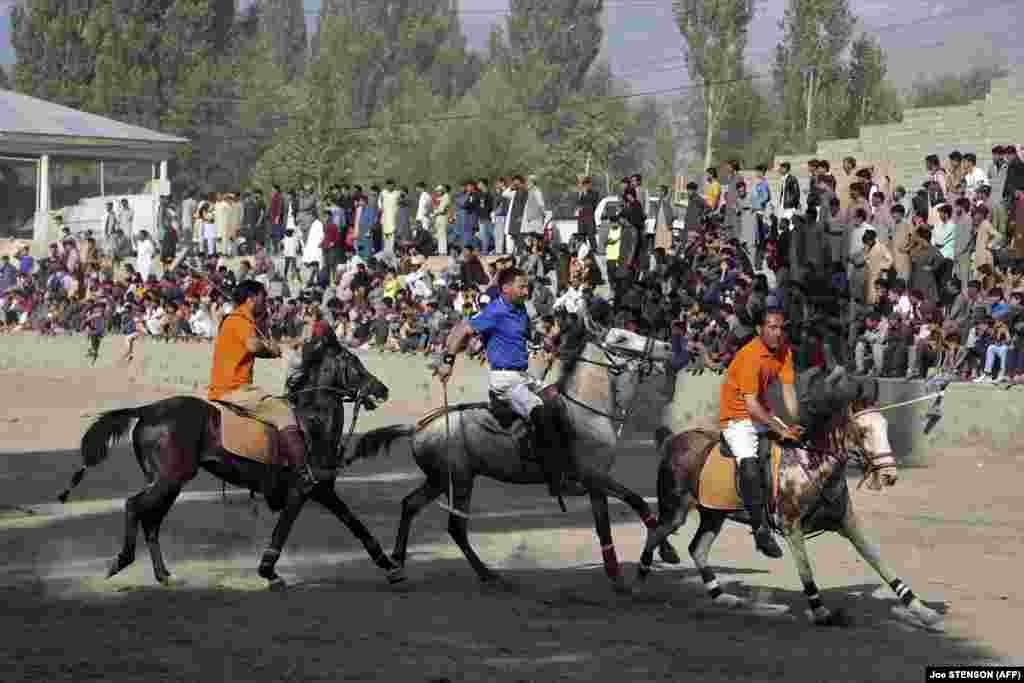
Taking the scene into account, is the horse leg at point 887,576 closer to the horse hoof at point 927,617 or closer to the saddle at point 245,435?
the horse hoof at point 927,617

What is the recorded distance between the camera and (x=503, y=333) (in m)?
12.8

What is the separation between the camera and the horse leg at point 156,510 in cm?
1230

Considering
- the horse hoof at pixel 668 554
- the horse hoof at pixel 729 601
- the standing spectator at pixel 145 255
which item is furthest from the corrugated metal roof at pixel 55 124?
the horse hoof at pixel 729 601

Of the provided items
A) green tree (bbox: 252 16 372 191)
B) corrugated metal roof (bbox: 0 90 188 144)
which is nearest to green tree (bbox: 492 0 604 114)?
green tree (bbox: 252 16 372 191)

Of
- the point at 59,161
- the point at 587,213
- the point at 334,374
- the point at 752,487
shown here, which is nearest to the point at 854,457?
the point at 752,487

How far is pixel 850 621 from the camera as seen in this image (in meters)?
11.1

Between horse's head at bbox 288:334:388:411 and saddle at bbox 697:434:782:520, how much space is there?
2.83 meters

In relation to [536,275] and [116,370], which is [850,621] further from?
[116,370]

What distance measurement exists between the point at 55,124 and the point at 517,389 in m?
42.1

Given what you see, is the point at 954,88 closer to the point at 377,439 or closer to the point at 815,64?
the point at 815,64

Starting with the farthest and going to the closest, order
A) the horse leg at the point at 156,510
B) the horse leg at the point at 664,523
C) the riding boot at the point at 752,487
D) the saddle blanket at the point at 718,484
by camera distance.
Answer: the horse leg at the point at 156,510
the horse leg at the point at 664,523
the saddle blanket at the point at 718,484
the riding boot at the point at 752,487

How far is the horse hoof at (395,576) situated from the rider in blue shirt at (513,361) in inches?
50.3

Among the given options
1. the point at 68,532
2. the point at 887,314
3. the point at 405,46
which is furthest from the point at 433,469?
the point at 405,46

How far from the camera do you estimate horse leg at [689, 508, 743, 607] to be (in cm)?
1157
